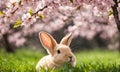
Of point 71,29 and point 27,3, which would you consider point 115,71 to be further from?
point 71,29

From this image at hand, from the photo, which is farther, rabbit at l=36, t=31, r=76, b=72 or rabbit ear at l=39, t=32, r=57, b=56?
rabbit ear at l=39, t=32, r=57, b=56

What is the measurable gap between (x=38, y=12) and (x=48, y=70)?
132cm

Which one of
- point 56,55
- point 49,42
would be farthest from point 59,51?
point 49,42

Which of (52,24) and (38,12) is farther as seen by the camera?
(52,24)

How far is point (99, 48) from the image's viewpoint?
32.0 meters

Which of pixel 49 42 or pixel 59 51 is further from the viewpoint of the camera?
pixel 49 42

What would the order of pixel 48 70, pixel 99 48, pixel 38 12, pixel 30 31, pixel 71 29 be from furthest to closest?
pixel 99 48 < pixel 30 31 < pixel 71 29 < pixel 38 12 < pixel 48 70

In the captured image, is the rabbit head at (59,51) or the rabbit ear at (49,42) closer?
the rabbit head at (59,51)

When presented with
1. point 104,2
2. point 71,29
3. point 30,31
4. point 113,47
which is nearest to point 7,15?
point 104,2

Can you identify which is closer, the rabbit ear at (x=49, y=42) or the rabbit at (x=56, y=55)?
the rabbit at (x=56, y=55)

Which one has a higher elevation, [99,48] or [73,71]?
[73,71]

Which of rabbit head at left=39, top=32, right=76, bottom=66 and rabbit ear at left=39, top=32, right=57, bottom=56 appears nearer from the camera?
rabbit head at left=39, top=32, right=76, bottom=66

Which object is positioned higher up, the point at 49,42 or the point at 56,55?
the point at 49,42

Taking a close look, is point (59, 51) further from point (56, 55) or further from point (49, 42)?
point (49, 42)
